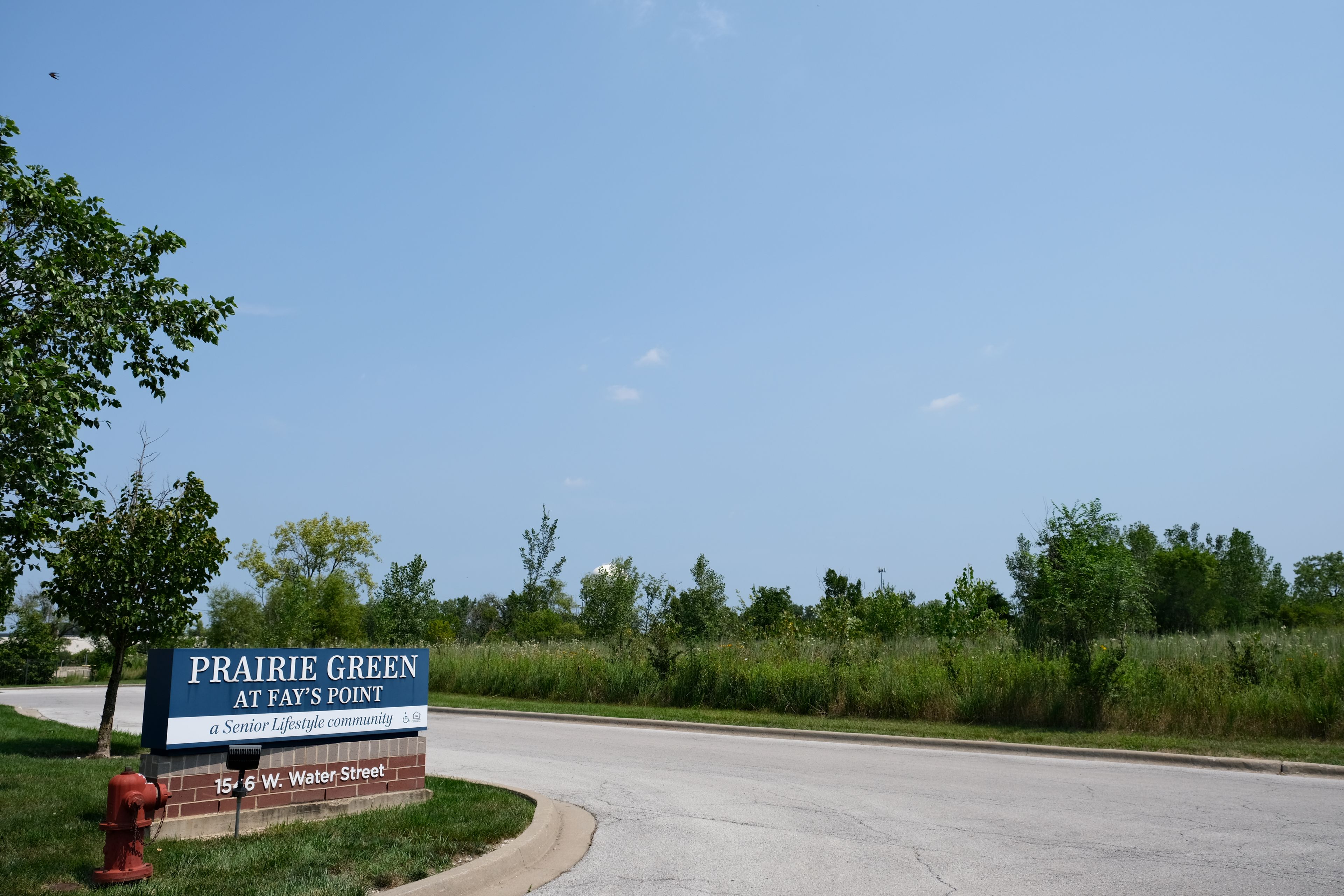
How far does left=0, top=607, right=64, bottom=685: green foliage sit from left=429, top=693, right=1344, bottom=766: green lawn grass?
35.1 meters

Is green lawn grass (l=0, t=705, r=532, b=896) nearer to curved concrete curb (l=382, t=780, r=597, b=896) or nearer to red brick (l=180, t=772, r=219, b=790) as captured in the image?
curved concrete curb (l=382, t=780, r=597, b=896)

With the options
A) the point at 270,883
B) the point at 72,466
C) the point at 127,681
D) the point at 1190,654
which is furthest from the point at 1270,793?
the point at 127,681

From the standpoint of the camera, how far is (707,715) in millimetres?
19734

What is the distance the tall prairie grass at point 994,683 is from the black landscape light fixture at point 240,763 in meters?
13.9

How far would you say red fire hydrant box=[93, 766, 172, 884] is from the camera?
6.08 meters

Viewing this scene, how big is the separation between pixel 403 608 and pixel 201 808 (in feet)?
84.8

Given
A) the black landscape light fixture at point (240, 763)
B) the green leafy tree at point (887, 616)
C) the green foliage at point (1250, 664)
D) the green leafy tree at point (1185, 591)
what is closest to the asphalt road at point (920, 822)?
the black landscape light fixture at point (240, 763)

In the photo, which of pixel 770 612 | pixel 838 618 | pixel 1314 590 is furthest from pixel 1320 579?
pixel 838 618

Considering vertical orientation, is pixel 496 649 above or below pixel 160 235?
below

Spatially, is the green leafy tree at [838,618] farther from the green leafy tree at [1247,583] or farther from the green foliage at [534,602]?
the green leafy tree at [1247,583]

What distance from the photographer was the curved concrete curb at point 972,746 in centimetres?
1213

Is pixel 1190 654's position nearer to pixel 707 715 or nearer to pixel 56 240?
pixel 707 715

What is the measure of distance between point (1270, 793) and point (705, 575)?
130 ft

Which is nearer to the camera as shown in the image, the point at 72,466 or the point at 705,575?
the point at 72,466
